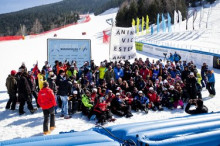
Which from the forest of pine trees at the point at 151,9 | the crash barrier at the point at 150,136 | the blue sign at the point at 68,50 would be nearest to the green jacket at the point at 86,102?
the blue sign at the point at 68,50

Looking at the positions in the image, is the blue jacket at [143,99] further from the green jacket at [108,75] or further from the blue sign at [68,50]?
the blue sign at [68,50]

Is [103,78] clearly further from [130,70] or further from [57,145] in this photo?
[57,145]

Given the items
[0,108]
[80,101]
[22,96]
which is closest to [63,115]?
[80,101]

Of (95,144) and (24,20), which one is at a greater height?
(24,20)

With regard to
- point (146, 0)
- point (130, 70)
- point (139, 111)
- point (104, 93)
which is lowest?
point (139, 111)

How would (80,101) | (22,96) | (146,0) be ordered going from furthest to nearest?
1. (146,0)
2. (80,101)
3. (22,96)

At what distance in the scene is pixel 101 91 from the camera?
9250mm

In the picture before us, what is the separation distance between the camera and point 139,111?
9344 mm

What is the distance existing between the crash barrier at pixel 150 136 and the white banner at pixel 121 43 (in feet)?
21.8

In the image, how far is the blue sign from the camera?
39.3 feet

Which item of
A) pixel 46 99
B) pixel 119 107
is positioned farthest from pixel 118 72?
pixel 46 99

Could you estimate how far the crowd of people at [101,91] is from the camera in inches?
327

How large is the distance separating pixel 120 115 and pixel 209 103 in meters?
4.38

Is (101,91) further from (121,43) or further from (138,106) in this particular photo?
(121,43)
